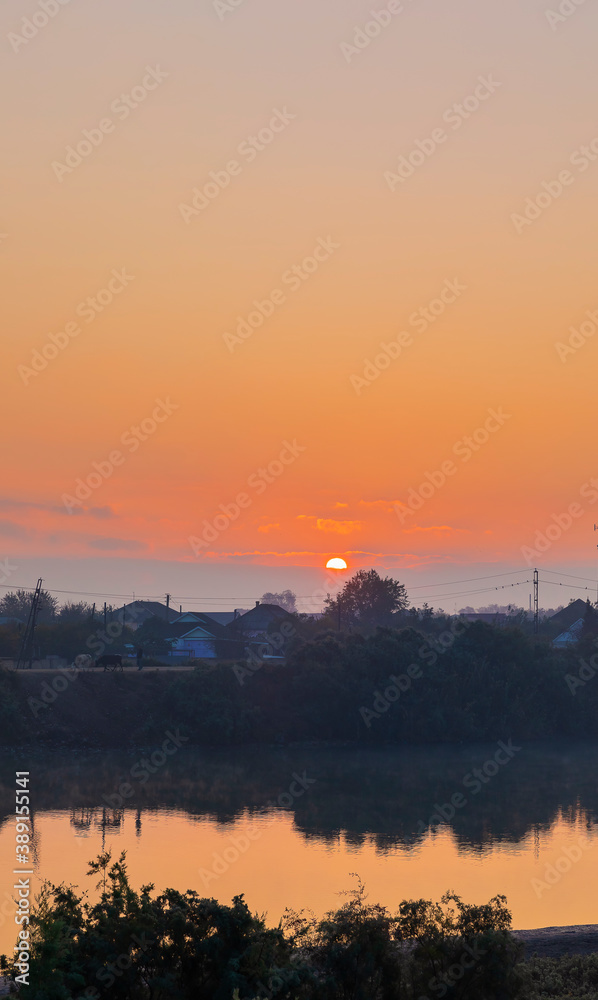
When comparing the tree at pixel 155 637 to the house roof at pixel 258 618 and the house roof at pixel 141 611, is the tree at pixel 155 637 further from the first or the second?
the house roof at pixel 141 611

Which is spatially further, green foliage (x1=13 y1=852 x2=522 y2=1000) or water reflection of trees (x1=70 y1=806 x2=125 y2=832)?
water reflection of trees (x1=70 y1=806 x2=125 y2=832)

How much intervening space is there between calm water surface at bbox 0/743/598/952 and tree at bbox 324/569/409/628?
59899 millimetres

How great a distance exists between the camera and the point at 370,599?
121 m

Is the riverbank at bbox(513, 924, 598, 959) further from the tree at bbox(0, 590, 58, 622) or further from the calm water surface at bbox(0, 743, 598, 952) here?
the tree at bbox(0, 590, 58, 622)

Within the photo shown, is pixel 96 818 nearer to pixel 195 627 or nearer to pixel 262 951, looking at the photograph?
pixel 262 951

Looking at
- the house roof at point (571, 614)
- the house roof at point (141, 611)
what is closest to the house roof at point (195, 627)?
the house roof at point (141, 611)

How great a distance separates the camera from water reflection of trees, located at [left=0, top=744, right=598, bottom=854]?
37.8 metres

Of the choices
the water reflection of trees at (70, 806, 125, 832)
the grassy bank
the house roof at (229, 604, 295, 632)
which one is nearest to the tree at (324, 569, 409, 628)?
the house roof at (229, 604, 295, 632)

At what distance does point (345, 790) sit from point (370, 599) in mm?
75536

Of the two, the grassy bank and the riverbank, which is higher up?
the grassy bank

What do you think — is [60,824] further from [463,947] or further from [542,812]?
[463,947]

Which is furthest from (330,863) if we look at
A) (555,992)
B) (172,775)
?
(172,775)

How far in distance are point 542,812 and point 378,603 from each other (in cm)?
7913

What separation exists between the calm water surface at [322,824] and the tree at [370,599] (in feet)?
197
